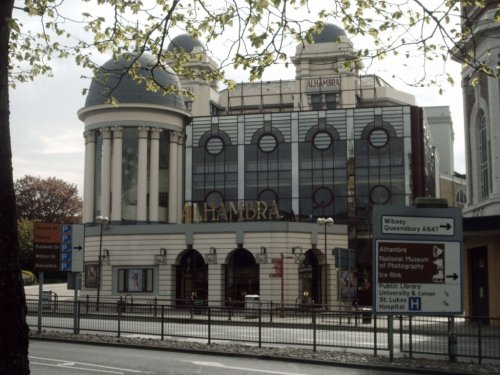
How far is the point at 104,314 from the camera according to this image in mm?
24422

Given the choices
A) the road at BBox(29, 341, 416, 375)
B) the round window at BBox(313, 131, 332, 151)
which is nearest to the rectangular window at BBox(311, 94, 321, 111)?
the round window at BBox(313, 131, 332, 151)

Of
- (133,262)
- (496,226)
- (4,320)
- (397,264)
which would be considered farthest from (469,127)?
(4,320)

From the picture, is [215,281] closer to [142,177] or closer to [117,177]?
[142,177]

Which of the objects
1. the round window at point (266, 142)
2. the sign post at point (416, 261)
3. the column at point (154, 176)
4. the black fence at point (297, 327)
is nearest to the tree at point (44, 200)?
the column at point (154, 176)

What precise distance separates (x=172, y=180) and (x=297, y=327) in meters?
40.8

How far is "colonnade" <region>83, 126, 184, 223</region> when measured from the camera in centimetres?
5766

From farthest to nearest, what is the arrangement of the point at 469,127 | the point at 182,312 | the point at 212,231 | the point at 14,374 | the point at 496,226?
the point at 212,231, the point at 469,127, the point at 496,226, the point at 182,312, the point at 14,374

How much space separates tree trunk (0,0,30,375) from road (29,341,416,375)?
22.8 feet

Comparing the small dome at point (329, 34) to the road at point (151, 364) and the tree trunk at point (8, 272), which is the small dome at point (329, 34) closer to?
the road at point (151, 364)

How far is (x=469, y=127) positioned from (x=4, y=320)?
3149 cm

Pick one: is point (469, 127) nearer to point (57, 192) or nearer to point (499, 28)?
point (499, 28)

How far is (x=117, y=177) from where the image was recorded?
189ft

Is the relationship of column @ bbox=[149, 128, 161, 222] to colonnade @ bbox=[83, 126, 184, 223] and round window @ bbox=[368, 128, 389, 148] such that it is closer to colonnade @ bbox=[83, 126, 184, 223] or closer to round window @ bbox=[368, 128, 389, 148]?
colonnade @ bbox=[83, 126, 184, 223]

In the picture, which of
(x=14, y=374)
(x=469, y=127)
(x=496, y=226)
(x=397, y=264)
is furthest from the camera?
(x=469, y=127)
